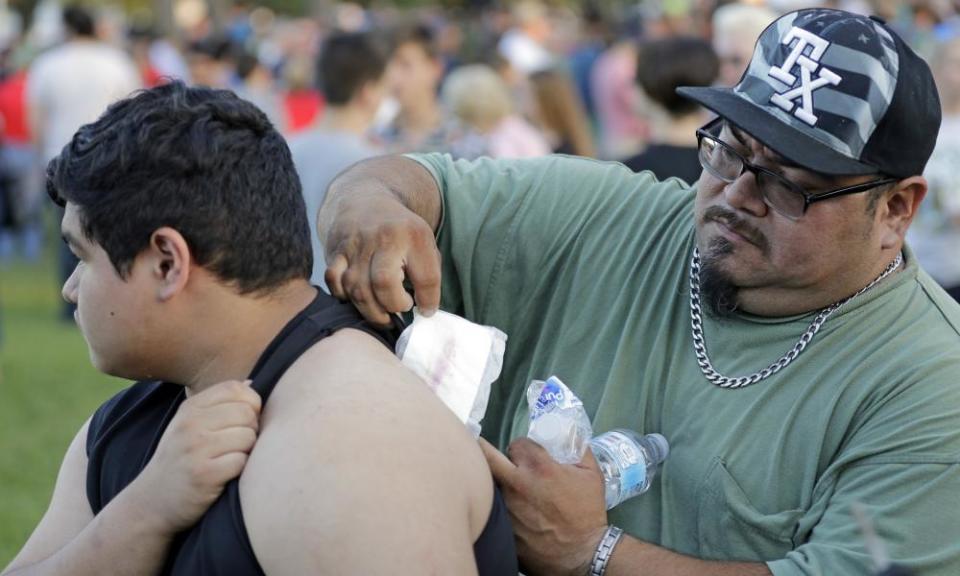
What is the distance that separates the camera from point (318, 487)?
2039mm

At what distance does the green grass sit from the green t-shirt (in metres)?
3.41

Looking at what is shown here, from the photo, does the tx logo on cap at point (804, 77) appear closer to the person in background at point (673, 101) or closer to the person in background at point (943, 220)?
the person in background at point (943, 220)

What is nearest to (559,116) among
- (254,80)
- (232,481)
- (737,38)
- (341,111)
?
(737,38)

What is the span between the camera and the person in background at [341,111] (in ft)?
21.3

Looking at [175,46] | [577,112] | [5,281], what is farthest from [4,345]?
[175,46]

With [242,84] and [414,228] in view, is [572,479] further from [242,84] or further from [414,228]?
[242,84]

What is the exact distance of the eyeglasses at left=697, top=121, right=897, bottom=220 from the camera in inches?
110

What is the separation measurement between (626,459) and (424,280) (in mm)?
541

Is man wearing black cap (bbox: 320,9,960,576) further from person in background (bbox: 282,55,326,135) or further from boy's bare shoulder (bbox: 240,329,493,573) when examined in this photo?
person in background (bbox: 282,55,326,135)

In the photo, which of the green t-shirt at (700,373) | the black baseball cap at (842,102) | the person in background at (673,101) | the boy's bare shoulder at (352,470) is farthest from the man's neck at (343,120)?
the boy's bare shoulder at (352,470)

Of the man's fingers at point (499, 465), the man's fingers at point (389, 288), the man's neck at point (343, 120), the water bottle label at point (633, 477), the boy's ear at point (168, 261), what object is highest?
the boy's ear at point (168, 261)

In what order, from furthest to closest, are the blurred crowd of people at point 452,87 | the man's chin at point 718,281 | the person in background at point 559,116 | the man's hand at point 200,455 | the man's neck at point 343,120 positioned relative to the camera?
1. the person in background at point 559,116
2. the man's neck at point 343,120
3. the blurred crowd of people at point 452,87
4. the man's chin at point 718,281
5. the man's hand at point 200,455

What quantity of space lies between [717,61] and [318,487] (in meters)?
5.15

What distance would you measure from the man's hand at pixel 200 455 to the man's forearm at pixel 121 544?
3 centimetres
